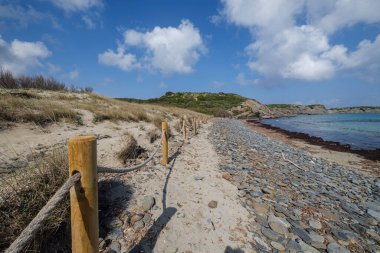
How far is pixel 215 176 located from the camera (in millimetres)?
5566

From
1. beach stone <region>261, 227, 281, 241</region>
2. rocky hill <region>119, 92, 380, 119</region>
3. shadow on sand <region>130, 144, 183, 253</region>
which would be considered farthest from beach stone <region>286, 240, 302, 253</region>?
rocky hill <region>119, 92, 380, 119</region>

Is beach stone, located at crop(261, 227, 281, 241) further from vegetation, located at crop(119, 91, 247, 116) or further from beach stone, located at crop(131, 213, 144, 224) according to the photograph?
vegetation, located at crop(119, 91, 247, 116)

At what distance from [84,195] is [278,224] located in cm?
321

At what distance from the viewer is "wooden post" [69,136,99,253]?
5.15 ft

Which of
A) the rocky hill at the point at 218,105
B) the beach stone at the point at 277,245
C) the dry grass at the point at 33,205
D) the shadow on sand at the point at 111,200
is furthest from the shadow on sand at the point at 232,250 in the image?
the rocky hill at the point at 218,105

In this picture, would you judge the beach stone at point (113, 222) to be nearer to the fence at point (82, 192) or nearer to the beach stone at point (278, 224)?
the fence at point (82, 192)

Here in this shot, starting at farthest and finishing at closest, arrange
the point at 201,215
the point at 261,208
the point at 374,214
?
the point at 374,214, the point at 261,208, the point at 201,215

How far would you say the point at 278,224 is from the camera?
3.61 m

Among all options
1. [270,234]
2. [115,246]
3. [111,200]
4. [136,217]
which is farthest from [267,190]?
[115,246]

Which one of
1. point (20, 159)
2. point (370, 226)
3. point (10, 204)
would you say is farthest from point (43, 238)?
point (370, 226)

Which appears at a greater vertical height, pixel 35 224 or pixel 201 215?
pixel 35 224

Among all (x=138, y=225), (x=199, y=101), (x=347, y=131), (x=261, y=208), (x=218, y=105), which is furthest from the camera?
(x=199, y=101)

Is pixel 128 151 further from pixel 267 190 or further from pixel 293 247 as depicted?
pixel 293 247

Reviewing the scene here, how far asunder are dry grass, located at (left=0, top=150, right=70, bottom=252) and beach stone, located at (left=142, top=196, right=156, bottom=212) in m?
1.27
